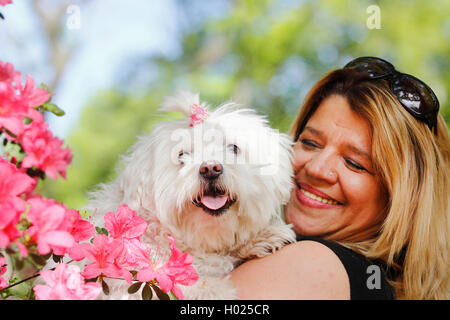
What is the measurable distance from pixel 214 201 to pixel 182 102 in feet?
1.50

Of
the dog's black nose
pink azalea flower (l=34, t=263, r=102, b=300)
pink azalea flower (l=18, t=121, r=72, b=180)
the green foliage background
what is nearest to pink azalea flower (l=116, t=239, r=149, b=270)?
pink azalea flower (l=34, t=263, r=102, b=300)

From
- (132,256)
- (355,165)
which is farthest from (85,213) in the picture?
(355,165)

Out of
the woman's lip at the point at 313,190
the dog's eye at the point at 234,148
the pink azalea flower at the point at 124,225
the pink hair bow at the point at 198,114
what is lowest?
the pink azalea flower at the point at 124,225

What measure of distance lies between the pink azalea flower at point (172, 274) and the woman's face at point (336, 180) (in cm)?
104

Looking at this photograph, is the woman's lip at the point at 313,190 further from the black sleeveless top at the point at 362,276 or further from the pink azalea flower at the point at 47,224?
the pink azalea flower at the point at 47,224

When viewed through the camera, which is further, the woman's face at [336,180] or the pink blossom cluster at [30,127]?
the woman's face at [336,180]

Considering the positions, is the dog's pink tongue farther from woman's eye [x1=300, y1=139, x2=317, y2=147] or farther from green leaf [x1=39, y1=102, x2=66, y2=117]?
green leaf [x1=39, y1=102, x2=66, y2=117]

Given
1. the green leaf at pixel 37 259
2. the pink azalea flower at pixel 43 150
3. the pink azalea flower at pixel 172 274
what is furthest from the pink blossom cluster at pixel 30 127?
the pink azalea flower at pixel 172 274

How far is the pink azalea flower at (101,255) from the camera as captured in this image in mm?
1101

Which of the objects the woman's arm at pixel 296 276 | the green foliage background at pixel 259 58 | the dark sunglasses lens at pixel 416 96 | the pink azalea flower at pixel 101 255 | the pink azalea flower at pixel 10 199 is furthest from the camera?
the green foliage background at pixel 259 58

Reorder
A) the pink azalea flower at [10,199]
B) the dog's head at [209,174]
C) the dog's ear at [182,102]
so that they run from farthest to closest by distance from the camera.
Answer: the dog's ear at [182,102] < the dog's head at [209,174] < the pink azalea flower at [10,199]

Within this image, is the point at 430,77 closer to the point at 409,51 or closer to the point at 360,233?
the point at 409,51

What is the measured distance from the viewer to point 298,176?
2.17 metres

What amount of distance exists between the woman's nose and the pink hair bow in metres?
0.59
